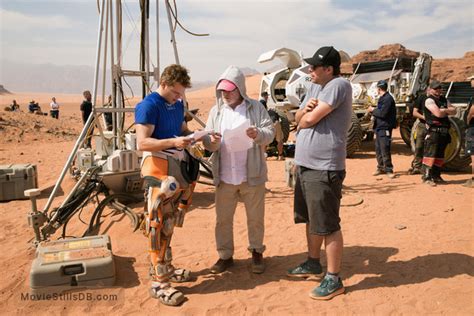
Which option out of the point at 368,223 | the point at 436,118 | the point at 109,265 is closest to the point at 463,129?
the point at 436,118

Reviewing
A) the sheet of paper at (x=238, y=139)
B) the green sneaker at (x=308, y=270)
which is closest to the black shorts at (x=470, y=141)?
the green sneaker at (x=308, y=270)

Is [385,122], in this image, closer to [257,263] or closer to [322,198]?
[257,263]

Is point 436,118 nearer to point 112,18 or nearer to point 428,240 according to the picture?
point 428,240

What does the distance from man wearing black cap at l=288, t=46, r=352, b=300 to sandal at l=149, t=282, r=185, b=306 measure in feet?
3.38

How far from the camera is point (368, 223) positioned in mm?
4996

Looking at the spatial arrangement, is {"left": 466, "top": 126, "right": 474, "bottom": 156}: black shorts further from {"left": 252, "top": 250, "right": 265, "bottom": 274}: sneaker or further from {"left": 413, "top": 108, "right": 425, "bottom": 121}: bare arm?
{"left": 252, "top": 250, "right": 265, "bottom": 274}: sneaker

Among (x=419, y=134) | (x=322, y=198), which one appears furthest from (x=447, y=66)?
(x=322, y=198)

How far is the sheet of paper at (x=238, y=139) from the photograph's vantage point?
3273 millimetres

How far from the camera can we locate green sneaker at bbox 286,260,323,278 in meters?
3.51

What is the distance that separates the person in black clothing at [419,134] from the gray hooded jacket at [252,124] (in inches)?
181

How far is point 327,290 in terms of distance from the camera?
3.16 m

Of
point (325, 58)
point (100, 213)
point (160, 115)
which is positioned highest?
point (325, 58)

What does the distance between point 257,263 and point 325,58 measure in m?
1.85

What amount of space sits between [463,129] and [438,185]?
133 centimetres
